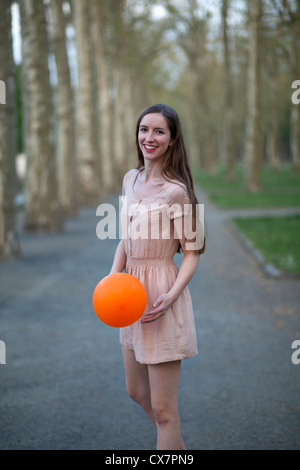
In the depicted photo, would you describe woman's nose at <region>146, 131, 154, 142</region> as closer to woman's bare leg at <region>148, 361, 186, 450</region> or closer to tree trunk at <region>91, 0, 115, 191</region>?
woman's bare leg at <region>148, 361, 186, 450</region>

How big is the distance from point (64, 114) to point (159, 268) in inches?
638

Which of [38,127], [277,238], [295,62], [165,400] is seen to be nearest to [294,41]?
[295,62]

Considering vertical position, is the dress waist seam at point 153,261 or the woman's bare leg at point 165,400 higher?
the dress waist seam at point 153,261

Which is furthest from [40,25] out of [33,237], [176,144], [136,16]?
[136,16]

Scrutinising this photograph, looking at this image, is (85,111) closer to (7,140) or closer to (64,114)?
(64,114)

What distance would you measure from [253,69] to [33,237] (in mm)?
13592

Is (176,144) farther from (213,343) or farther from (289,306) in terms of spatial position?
(289,306)

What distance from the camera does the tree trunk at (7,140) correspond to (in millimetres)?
10602

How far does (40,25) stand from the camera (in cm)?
1413

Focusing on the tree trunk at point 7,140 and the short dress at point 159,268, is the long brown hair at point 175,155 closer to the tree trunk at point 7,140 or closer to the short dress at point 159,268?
the short dress at point 159,268

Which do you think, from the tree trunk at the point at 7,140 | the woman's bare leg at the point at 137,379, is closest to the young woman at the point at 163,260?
the woman's bare leg at the point at 137,379

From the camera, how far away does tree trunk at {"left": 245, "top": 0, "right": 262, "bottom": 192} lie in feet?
78.5

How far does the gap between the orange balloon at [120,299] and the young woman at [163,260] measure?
96mm

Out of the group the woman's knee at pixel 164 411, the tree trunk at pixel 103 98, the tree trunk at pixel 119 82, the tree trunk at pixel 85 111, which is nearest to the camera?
the woman's knee at pixel 164 411
